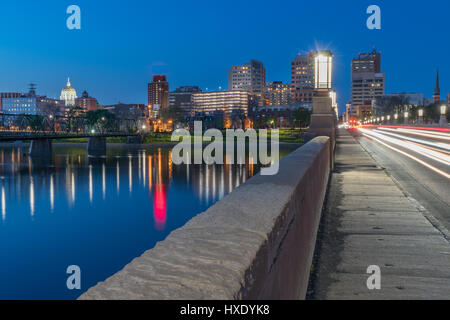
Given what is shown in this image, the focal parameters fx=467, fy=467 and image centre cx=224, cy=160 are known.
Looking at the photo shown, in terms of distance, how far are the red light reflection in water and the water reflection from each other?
8 cm

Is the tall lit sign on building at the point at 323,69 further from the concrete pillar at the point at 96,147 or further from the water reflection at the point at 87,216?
the concrete pillar at the point at 96,147

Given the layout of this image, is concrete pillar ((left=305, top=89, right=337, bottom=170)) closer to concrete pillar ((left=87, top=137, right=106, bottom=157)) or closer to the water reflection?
the water reflection

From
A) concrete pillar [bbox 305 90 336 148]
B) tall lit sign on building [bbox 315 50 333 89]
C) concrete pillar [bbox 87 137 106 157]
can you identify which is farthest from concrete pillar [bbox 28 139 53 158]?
tall lit sign on building [bbox 315 50 333 89]

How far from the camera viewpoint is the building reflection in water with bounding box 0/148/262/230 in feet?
149

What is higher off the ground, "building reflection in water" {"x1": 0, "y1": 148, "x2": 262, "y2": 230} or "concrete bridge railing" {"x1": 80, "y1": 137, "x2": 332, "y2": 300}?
"concrete bridge railing" {"x1": 80, "y1": 137, "x2": 332, "y2": 300}

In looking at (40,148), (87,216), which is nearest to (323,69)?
(87,216)

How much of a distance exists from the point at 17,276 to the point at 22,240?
821 cm

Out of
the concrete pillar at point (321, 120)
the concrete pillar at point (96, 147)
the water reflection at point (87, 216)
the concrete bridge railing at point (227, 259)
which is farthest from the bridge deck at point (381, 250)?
the concrete pillar at point (96, 147)

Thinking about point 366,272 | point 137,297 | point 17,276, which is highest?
point 137,297

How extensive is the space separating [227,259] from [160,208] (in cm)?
4100

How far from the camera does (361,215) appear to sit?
9.12 metres

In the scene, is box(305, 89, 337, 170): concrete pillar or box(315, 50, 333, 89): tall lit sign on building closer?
box(315, 50, 333, 89): tall lit sign on building

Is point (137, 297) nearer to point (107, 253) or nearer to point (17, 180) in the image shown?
point (107, 253)
